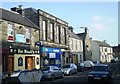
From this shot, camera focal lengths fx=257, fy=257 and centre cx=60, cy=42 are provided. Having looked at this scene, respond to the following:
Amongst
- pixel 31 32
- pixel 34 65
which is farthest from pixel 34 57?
pixel 31 32

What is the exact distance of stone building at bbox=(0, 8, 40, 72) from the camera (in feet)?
95.7

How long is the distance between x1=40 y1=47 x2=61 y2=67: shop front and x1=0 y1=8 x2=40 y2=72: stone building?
146cm

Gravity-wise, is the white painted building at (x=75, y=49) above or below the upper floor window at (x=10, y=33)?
below

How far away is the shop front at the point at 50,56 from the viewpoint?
38281 mm

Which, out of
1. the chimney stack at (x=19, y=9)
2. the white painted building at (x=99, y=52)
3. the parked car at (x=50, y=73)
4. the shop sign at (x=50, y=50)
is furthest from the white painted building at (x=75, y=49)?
the parked car at (x=50, y=73)

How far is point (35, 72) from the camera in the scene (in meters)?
19.1

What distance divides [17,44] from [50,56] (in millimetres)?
10165

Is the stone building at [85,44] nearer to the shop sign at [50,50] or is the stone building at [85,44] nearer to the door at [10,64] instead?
the shop sign at [50,50]

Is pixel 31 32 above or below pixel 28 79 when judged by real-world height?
above

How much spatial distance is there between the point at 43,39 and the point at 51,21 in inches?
182

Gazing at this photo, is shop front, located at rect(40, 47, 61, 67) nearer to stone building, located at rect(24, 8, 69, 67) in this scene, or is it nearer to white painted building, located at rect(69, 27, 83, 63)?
stone building, located at rect(24, 8, 69, 67)

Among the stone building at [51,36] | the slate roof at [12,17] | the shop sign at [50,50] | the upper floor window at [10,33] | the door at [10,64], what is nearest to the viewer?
the door at [10,64]

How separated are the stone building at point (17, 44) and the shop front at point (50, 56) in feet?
4.78

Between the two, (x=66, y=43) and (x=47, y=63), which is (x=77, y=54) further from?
(x=47, y=63)
